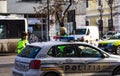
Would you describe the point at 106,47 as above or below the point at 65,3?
below

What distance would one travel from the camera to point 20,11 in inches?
1663

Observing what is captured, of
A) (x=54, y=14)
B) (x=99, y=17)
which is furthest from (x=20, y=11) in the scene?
(x=99, y=17)

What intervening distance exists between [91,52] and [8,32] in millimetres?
17332

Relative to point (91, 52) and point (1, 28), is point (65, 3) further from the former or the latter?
point (91, 52)

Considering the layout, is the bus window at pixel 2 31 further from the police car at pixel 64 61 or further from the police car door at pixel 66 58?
the police car door at pixel 66 58

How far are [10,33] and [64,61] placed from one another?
17.6m

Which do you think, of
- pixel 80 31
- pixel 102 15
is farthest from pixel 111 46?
pixel 102 15

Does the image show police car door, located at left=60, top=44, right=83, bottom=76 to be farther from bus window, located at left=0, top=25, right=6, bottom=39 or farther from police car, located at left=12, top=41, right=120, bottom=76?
bus window, located at left=0, top=25, right=6, bottom=39

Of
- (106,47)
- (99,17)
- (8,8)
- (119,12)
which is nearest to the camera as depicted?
(106,47)

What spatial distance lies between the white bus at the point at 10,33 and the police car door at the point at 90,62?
671 inches

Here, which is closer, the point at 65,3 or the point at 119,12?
the point at 65,3

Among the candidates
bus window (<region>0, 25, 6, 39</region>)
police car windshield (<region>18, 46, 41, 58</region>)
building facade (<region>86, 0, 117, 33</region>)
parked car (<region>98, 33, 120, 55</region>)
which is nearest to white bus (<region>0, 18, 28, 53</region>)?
bus window (<region>0, 25, 6, 39</region>)

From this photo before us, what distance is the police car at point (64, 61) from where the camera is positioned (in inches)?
490

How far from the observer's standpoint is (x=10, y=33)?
29.9 metres
